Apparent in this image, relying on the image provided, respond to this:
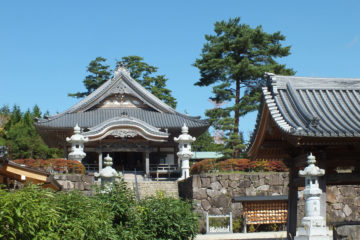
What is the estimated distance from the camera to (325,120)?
34.9ft

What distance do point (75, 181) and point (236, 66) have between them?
525 inches

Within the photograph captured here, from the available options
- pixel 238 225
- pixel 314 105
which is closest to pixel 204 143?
pixel 238 225

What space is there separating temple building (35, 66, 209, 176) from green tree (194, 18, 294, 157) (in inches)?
75.6

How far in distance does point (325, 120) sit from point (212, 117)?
62.1ft

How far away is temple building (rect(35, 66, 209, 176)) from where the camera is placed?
2709 cm

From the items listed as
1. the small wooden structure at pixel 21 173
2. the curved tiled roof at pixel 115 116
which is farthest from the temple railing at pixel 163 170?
the small wooden structure at pixel 21 173

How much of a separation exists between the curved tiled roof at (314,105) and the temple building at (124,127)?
16.0 meters

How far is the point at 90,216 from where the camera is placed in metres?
8.59

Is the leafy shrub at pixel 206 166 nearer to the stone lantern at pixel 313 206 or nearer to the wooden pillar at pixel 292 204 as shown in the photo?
the wooden pillar at pixel 292 204

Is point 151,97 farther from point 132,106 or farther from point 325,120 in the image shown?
point 325,120

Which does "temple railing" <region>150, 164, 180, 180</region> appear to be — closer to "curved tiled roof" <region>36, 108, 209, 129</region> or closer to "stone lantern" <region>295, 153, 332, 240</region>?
"curved tiled roof" <region>36, 108, 209, 129</region>

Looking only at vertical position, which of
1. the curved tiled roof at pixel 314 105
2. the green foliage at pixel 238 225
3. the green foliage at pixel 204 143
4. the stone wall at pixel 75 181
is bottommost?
the green foliage at pixel 238 225

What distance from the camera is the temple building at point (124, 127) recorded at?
27.1 m

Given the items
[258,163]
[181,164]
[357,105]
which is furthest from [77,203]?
[181,164]
